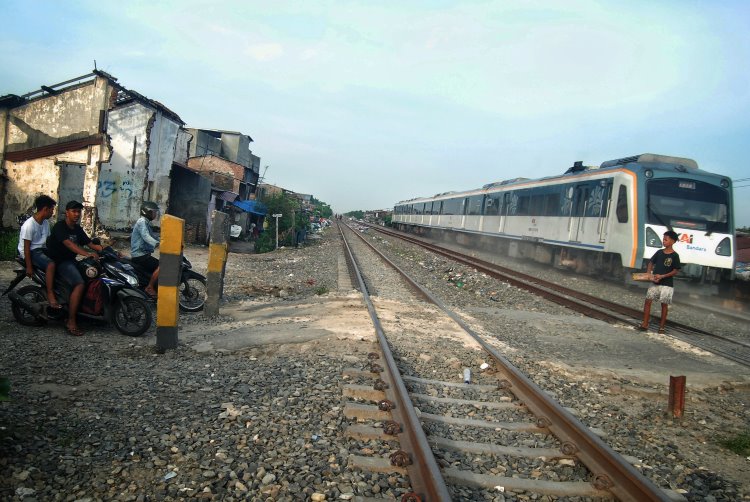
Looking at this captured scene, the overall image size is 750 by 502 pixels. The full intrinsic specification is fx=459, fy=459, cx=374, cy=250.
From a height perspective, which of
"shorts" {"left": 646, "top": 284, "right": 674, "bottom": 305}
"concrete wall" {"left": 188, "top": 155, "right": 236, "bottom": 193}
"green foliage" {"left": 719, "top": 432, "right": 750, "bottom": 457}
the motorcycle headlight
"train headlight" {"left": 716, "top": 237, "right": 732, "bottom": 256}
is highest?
"concrete wall" {"left": 188, "top": 155, "right": 236, "bottom": 193}

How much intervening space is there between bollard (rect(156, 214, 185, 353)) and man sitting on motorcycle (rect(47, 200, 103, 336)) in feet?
3.18

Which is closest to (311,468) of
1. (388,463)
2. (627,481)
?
(388,463)

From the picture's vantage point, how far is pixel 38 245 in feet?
Answer: 17.5

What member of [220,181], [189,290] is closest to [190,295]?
[189,290]

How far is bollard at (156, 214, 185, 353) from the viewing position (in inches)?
187

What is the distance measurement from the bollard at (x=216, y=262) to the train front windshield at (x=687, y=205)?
1022cm

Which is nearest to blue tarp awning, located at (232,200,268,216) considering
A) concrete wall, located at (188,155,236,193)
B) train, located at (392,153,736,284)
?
concrete wall, located at (188,155,236,193)

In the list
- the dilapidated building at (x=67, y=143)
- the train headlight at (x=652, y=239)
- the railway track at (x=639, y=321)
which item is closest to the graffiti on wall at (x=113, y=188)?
the dilapidated building at (x=67, y=143)

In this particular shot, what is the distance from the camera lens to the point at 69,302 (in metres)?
5.16

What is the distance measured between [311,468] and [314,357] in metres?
→ 2.11

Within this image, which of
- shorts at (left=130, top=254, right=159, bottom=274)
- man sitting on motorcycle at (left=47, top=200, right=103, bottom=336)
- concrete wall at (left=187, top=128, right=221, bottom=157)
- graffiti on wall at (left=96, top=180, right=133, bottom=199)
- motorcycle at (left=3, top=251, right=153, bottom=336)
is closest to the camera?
man sitting on motorcycle at (left=47, top=200, right=103, bottom=336)

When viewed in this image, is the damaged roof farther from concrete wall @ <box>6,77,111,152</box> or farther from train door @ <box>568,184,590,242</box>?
train door @ <box>568,184,590,242</box>

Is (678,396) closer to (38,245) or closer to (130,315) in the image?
(130,315)

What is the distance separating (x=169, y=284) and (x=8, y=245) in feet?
31.6
